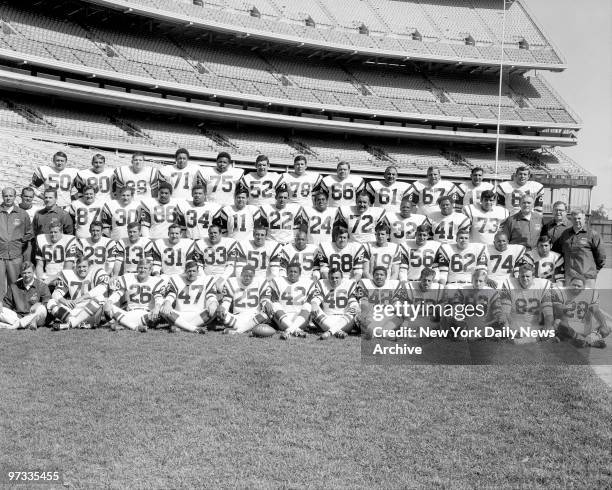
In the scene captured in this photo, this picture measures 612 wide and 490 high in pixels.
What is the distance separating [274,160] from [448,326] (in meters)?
25.2

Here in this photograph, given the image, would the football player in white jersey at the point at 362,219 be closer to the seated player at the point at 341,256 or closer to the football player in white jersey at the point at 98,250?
the seated player at the point at 341,256

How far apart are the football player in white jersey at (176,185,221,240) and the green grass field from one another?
2628 mm

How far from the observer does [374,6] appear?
3844 cm

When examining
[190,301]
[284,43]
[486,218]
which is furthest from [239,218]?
[284,43]

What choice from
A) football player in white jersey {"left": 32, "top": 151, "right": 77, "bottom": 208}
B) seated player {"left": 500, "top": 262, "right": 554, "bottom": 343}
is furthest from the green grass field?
football player in white jersey {"left": 32, "top": 151, "right": 77, "bottom": 208}

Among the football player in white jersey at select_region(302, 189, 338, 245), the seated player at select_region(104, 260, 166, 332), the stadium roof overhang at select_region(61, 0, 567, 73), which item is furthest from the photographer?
the stadium roof overhang at select_region(61, 0, 567, 73)

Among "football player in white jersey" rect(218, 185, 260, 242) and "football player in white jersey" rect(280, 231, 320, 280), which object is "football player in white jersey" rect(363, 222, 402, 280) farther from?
"football player in white jersey" rect(218, 185, 260, 242)

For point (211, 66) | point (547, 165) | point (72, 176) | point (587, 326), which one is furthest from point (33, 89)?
point (547, 165)

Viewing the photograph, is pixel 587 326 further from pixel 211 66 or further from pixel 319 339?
pixel 211 66

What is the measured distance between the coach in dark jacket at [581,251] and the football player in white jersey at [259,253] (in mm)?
3676

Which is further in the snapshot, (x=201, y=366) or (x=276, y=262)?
(x=276, y=262)

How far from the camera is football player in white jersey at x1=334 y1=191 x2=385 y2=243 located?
8.58 m

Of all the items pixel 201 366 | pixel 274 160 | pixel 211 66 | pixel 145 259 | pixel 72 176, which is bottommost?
pixel 201 366

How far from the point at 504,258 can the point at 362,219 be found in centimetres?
201
